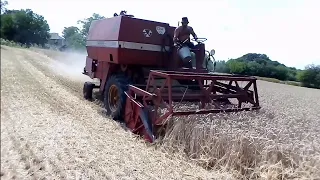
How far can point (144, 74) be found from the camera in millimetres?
6184

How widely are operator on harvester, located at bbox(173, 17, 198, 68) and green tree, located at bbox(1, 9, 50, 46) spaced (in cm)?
461

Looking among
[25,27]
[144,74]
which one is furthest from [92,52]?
[25,27]

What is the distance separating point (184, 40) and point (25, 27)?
498 centimetres

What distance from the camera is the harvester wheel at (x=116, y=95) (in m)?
5.40

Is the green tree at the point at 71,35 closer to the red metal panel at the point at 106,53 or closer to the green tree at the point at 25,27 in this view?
the green tree at the point at 25,27

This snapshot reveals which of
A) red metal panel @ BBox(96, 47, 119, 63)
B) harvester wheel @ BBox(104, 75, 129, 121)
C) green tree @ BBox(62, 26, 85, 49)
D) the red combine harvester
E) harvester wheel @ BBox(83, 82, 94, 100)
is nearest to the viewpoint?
green tree @ BBox(62, 26, 85, 49)

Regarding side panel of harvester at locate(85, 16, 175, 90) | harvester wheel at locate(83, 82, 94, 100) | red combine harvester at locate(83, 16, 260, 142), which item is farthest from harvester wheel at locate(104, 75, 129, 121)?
harvester wheel at locate(83, 82, 94, 100)

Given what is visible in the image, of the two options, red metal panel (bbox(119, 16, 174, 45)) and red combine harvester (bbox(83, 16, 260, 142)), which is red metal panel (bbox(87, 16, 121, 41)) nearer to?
red combine harvester (bbox(83, 16, 260, 142))

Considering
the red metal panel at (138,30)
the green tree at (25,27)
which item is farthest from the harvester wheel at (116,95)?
the green tree at (25,27)

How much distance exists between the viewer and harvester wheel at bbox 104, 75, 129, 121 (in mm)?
5398

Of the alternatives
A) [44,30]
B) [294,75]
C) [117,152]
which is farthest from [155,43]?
[294,75]

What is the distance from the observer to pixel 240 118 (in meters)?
4.05

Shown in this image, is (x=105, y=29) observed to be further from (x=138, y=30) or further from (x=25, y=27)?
(x=25, y=27)

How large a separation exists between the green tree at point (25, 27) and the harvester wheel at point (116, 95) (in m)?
4.14
